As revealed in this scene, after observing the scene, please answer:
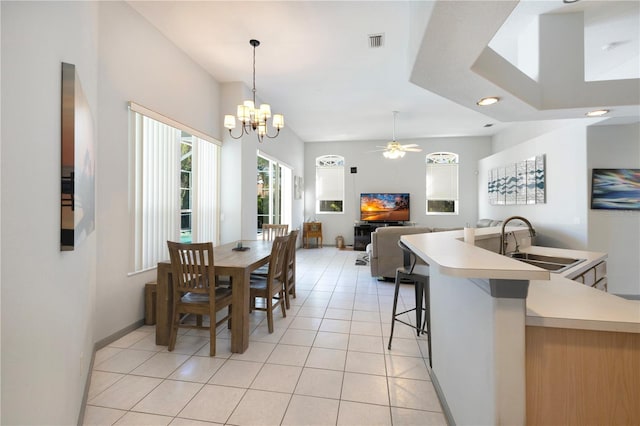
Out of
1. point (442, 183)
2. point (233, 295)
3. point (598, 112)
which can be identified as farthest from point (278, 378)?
point (442, 183)

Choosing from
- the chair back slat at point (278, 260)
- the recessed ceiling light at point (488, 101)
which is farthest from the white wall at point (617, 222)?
the chair back slat at point (278, 260)

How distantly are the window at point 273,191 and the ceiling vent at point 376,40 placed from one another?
3018mm

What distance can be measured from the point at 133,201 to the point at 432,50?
3020 mm

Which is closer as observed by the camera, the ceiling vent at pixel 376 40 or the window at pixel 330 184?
the ceiling vent at pixel 376 40

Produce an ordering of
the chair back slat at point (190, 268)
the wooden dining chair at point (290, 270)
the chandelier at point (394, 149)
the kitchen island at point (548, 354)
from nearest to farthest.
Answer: the kitchen island at point (548, 354), the chair back slat at point (190, 268), the wooden dining chair at point (290, 270), the chandelier at point (394, 149)

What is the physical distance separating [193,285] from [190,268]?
178 mm

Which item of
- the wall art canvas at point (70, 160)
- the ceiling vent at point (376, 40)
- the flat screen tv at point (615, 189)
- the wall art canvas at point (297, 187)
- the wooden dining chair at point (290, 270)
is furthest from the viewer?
the wall art canvas at point (297, 187)

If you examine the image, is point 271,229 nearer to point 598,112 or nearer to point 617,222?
point 598,112

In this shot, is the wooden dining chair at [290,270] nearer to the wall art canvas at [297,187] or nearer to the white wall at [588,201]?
the wall art canvas at [297,187]

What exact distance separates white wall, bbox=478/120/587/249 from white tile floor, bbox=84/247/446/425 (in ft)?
11.3

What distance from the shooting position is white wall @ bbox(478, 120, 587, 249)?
4.03m

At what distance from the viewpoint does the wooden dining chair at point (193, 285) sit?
2297 millimetres

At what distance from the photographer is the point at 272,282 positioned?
2824mm

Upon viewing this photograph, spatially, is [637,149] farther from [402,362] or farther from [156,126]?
[156,126]
